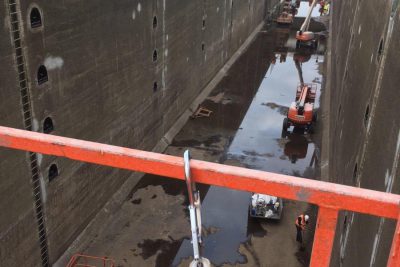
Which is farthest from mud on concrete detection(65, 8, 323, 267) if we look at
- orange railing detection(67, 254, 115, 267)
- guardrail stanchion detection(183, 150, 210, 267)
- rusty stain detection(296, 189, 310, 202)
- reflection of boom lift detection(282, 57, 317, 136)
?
rusty stain detection(296, 189, 310, 202)

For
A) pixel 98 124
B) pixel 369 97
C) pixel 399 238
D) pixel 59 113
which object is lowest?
pixel 98 124

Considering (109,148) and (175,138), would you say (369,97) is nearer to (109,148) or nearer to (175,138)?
(109,148)

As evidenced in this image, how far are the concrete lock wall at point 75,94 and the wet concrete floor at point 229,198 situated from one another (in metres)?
1.15

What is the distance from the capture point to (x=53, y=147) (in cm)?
316

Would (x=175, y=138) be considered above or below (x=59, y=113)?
below

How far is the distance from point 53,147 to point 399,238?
2364 mm

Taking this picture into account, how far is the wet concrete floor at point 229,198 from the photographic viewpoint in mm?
12383

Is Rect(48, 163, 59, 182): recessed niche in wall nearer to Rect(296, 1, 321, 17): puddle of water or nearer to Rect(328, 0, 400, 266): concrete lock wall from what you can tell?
Rect(328, 0, 400, 266): concrete lock wall

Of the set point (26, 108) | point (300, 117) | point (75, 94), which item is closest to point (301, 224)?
point (75, 94)

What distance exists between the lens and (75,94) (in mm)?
11031

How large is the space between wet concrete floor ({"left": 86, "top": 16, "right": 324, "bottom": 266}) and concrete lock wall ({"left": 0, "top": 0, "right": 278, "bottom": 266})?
3.79 feet

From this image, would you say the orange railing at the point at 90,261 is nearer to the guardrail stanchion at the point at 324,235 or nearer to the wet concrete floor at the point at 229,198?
the wet concrete floor at the point at 229,198

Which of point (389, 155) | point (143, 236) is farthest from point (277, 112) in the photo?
point (389, 155)

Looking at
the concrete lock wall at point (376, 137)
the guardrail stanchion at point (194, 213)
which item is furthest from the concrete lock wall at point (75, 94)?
the guardrail stanchion at point (194, 213)
